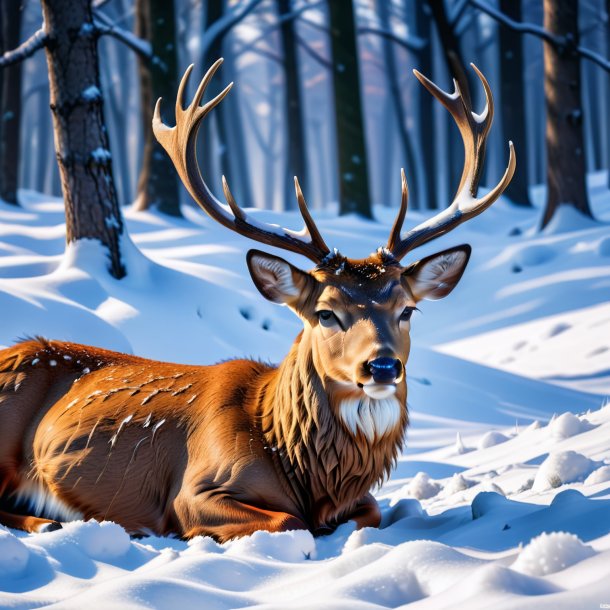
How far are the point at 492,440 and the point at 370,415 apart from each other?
2.81 metres

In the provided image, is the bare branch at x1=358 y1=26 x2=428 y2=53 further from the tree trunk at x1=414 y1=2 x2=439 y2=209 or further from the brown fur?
the brown fur

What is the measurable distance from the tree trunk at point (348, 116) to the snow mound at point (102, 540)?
14.5 metres

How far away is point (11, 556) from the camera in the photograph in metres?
3.40

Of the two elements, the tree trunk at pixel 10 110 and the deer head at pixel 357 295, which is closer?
the deer head at pixel 357 295

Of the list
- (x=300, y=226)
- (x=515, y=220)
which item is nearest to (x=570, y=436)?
(x=300, y=226)

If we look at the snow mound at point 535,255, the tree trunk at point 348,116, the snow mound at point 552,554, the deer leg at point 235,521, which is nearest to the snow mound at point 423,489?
the deer leg at point 235,521

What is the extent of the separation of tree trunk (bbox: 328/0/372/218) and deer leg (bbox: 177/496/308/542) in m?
13.7

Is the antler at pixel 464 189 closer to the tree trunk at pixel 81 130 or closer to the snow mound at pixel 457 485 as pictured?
the snow mound at pixel 457 485

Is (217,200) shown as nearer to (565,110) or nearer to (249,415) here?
(249,415)

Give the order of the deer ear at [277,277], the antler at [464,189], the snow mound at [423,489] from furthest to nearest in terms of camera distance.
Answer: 1. the snow mound at [423,489]
2. the antler at [464,189]
3. the deer ear at [277,277]

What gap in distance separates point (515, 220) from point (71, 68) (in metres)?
13.6

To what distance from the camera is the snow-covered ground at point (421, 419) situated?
3.03 meters

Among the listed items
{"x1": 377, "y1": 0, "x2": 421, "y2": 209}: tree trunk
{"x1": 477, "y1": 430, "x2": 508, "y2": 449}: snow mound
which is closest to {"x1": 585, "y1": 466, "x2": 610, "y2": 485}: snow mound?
{"x1": 477, "y1": 430, "x2": 508, "y2": 449}: snow mound

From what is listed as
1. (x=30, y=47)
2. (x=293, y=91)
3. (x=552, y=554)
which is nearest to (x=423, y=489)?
(x=552, y=554)
